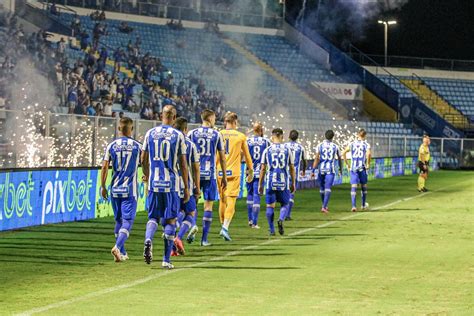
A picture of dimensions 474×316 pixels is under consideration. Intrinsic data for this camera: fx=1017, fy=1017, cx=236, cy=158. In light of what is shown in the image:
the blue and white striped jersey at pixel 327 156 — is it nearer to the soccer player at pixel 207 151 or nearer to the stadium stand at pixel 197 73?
the soccer player at pixel 207 151

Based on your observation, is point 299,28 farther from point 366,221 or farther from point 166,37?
point 366,221

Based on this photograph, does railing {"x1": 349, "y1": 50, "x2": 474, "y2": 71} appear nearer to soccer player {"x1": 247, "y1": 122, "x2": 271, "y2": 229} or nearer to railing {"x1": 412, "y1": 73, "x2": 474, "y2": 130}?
railing {"x1": 412, "y1": 73, "x2": 474, "y2": 130}

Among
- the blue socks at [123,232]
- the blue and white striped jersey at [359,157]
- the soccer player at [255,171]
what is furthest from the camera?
the blue and white striped jersey at [359,157]

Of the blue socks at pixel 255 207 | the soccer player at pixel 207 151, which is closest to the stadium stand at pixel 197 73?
the blue socks at pixel 255 207

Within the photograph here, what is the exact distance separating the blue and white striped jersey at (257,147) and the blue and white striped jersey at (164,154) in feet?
25.9

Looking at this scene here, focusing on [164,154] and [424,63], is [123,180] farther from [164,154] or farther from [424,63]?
[424,63]

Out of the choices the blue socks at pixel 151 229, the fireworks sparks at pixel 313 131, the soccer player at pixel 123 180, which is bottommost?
the blue socks at pixel 151 229

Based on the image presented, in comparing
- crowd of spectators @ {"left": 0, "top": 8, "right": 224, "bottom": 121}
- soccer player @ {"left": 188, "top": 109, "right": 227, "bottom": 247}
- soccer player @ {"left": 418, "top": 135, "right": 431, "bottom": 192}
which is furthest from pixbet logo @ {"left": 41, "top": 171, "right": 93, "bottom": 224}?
soccer player @ {"left": 418, "top": 135, "right": 431, "bottom": 192}

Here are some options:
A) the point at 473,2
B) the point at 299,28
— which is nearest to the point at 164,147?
the point at 299,28

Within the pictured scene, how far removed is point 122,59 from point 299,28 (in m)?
22.8

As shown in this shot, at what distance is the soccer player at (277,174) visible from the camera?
18406 mm

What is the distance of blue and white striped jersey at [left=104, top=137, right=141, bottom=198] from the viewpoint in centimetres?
1413

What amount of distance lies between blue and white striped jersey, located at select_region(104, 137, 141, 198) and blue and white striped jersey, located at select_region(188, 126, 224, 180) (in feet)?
6.60

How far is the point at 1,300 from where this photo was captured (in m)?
10.5
